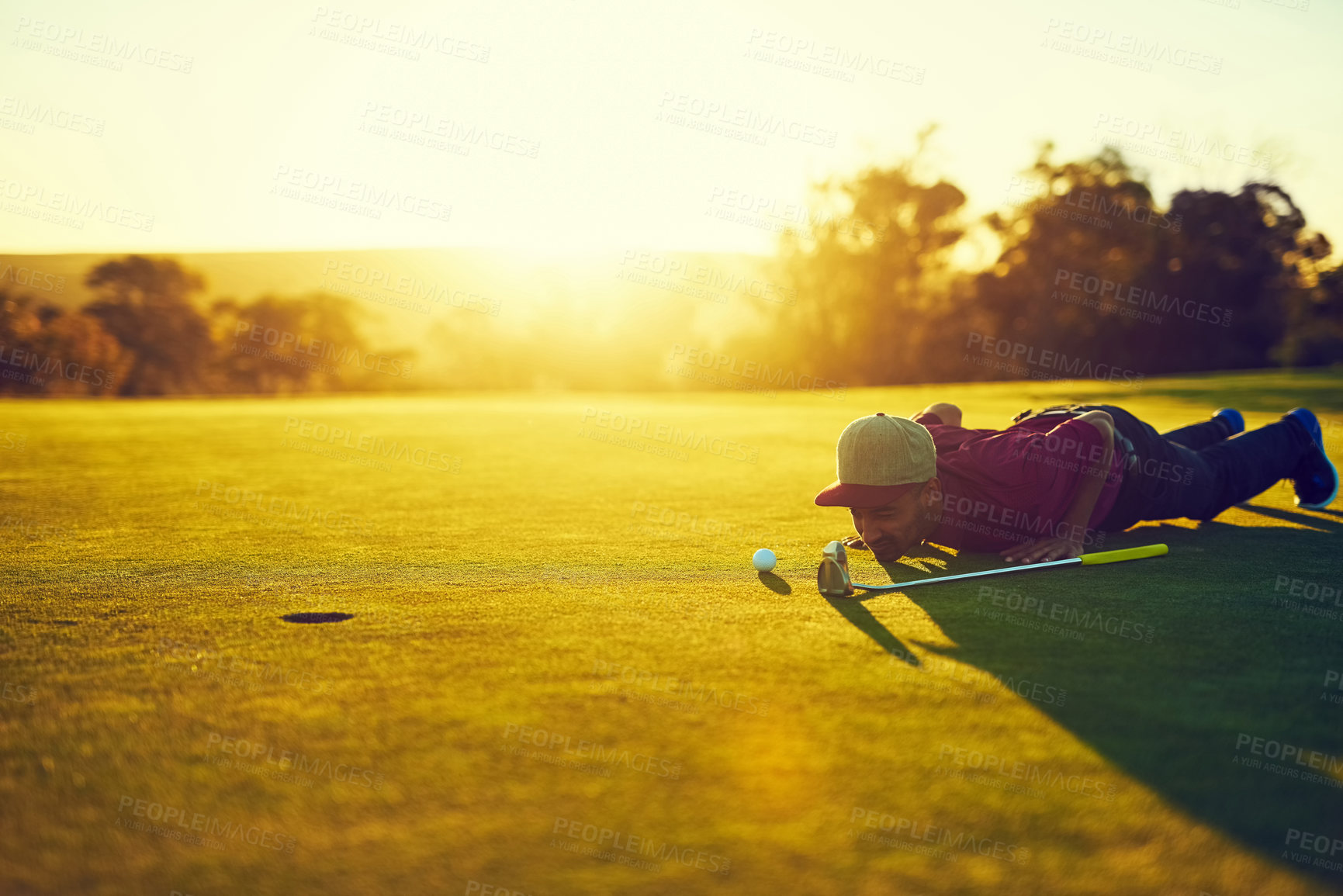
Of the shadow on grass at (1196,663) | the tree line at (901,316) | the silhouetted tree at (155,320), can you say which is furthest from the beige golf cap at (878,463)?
the silhouetted tree at (155,320)

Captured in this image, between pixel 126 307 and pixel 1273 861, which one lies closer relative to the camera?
pixel 1273 861

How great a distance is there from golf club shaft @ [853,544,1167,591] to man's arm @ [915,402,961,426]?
136cm

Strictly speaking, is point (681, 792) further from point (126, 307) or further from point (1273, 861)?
point (126, 307)

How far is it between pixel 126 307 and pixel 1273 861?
55.2 metres

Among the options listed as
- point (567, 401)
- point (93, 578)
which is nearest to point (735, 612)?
point (93, 578)

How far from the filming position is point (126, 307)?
154 feet

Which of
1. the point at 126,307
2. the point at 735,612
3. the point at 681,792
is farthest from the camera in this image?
the point at 126,307

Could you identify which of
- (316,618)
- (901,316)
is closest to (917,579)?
(316,618)

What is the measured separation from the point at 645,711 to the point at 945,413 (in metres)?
3.95

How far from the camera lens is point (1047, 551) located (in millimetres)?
4488

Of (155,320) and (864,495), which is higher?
(155,320)

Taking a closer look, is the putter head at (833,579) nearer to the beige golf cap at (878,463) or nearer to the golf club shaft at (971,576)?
the golf club shaft at (971,576)

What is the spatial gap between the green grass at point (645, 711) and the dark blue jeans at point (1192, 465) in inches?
9.8

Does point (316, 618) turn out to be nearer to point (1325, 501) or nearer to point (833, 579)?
point (833, 579)
